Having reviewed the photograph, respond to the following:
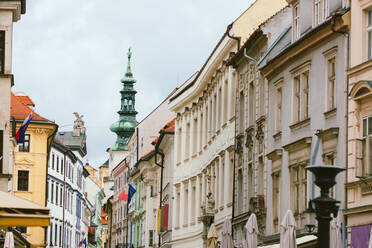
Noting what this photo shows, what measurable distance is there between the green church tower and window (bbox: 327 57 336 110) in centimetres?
11772

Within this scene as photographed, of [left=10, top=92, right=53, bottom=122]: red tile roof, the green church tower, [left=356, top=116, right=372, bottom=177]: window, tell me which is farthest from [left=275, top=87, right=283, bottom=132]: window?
the green church tower

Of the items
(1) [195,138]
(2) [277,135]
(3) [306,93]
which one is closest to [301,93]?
(3) [306,93]

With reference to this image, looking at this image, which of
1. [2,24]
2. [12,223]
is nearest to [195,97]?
[2,24]

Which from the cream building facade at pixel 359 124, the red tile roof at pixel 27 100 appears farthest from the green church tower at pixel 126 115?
the cream building facade at pixel 359 124

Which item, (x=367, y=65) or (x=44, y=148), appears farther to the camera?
(x=44, y=148)

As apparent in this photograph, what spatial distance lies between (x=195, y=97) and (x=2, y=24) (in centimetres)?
1698

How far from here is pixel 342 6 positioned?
26.7 meters

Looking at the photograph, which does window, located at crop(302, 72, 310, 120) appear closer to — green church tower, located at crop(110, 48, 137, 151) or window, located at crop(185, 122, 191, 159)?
window, located at crop(185, 122, 191, 159)

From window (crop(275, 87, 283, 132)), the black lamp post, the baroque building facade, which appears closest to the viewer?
the black lamp post

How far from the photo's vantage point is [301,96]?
29.5 m

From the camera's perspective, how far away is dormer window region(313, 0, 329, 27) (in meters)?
27.9

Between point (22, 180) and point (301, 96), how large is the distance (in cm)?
4644

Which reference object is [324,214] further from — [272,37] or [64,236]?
[64,236]

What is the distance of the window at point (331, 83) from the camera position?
2679 cm
